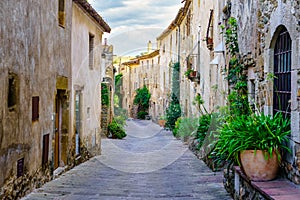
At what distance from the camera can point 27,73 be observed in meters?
8.23

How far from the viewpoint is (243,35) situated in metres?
9.77

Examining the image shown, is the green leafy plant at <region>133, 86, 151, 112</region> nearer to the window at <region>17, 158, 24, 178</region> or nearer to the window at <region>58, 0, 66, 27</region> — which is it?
the window at <region>58, 0, 66, 27</region>

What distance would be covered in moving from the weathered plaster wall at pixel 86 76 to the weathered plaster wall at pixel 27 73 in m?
1.86

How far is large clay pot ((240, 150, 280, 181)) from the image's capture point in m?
6.34

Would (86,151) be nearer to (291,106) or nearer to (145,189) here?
(145,189)

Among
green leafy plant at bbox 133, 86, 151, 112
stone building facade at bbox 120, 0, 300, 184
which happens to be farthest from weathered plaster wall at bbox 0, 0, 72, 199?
green leafy plant at bbox 133, 86, 151, 112

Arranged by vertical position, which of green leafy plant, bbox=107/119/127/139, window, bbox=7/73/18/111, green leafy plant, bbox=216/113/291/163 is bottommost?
green leafy plant, bbox=107/119/127/139

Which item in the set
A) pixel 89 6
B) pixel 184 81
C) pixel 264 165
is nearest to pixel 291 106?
pixel 264 165

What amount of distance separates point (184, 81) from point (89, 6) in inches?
630

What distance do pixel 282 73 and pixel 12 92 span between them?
14.2 ft

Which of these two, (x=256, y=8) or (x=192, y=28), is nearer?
(x=256, y=8)

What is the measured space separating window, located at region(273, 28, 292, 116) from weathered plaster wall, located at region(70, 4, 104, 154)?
21.0 ft

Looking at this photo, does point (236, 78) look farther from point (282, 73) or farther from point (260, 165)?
point (260, 165)

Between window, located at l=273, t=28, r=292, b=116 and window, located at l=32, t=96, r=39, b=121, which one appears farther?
window, located at l=32, t=96, r=39, b=121
